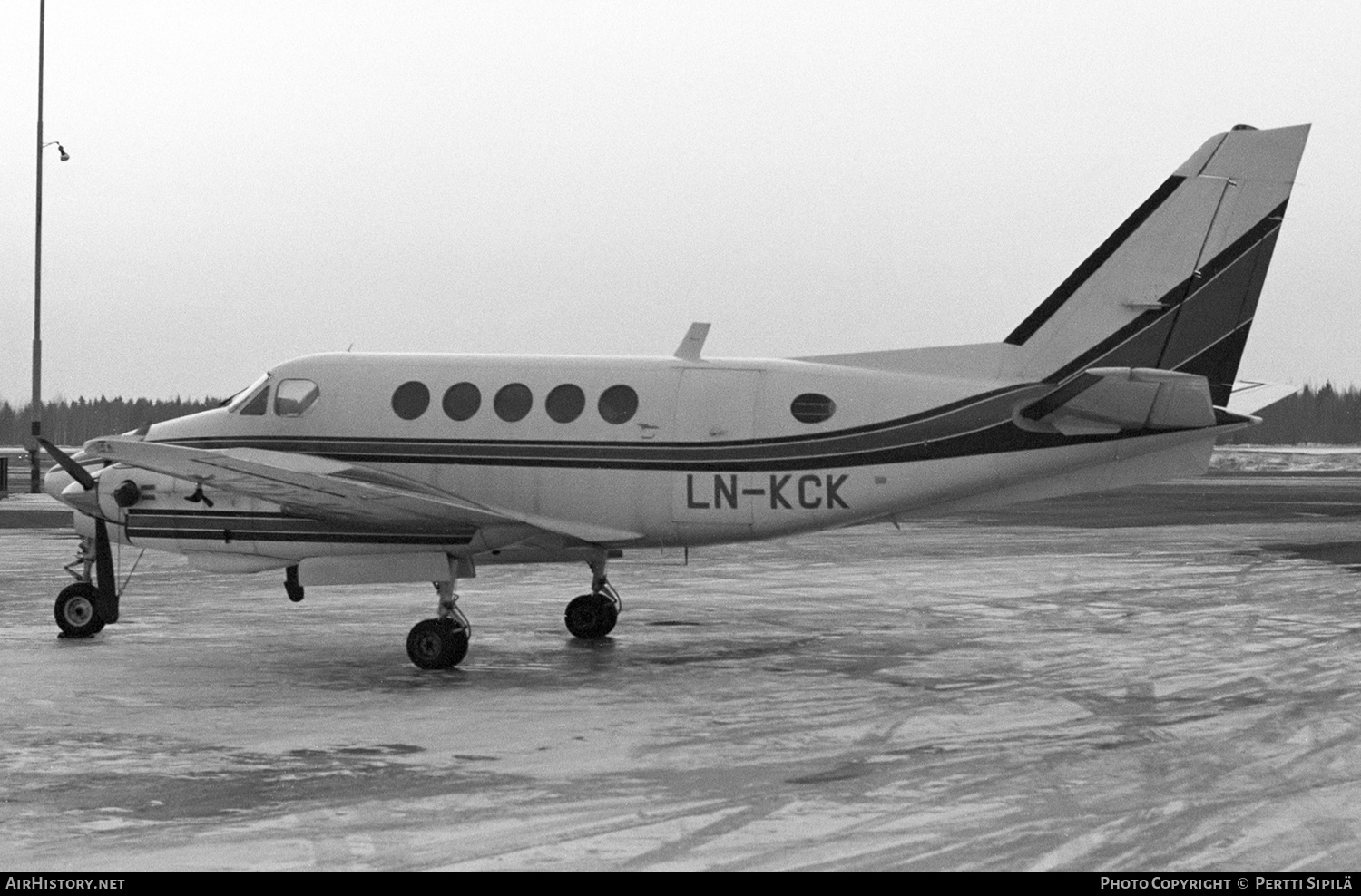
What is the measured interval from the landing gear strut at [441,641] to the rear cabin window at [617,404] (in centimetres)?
264

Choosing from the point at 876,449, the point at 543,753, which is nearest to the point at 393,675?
the point at 543,753

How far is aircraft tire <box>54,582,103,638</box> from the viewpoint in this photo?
16.8 meters

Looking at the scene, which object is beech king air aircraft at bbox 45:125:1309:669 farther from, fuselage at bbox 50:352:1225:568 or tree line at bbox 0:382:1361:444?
tree line at bbox 0:382:1361:444

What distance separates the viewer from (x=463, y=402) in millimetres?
16656

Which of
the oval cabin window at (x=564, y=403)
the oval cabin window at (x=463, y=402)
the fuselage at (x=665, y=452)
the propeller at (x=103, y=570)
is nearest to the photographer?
the fuselage at (x=665, y=452)

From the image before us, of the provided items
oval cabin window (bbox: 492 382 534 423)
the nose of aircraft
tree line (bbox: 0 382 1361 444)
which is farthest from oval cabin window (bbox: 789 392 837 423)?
tree line (bbox: 0 382 1361 444)

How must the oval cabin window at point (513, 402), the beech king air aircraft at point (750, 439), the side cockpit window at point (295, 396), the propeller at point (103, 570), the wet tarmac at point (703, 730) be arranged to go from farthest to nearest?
the side cockpit window at point (295, 396)
the oval cabin window at point (513, 402)
the propeller at point (103, 570)
the beech king air aircraft at point (750, 439)
the wet tarmac at point (703, 730)

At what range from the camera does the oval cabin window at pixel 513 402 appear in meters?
16.5

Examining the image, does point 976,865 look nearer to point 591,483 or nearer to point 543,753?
point 543,753

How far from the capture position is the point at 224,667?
15141 millimetres

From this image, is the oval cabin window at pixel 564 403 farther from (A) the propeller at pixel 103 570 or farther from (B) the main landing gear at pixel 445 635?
(A) the propeller at pixel 103 570

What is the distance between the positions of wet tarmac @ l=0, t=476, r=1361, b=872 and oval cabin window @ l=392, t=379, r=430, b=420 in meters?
2.55

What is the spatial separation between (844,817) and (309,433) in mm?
9570

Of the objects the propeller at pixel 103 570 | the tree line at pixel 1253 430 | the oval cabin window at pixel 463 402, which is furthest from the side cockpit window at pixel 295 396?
the tree line at pixel 1253 430
